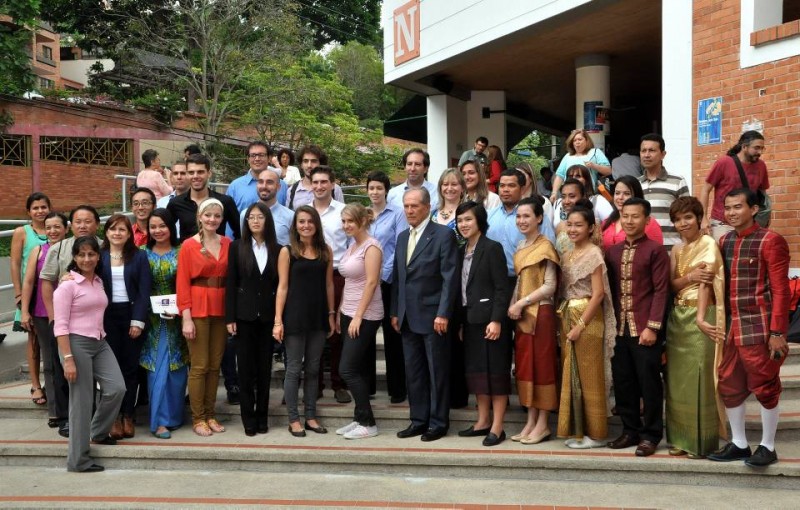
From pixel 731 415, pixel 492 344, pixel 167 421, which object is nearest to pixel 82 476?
pixel 167 421

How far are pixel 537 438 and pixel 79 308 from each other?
329 centimetres

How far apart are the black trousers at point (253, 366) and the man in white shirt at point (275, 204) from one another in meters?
0.81

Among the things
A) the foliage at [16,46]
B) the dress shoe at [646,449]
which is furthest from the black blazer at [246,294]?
the foliage at [16,46]

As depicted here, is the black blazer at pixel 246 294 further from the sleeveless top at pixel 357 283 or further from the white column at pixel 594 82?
the white column at pixel 594 82

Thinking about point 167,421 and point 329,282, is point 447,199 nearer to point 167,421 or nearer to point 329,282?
point 329,282

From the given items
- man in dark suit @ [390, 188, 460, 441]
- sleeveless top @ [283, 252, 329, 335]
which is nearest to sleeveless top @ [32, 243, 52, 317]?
sleeveless top @ [283, 252, 329, 335]

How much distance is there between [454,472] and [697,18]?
539 cm

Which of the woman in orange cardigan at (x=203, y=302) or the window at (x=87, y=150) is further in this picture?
the window at (x=87, y=150)

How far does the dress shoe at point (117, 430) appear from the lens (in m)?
6.08

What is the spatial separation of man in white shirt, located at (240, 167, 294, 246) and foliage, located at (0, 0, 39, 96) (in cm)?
1365

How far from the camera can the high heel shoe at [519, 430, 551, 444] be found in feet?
18.7

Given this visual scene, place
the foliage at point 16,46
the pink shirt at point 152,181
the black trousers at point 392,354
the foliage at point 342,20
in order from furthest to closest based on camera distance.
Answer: the foliage at point 342,20 → the foliage at point 16,46 → the pink shirt at point 152,181 → the black trousers at point 392,354

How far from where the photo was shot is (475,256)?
19.1 feet

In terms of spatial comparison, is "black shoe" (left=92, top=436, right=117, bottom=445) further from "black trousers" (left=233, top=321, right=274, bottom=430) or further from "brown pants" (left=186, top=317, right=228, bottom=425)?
"black trousers" (left=233, top=321, right=274, bottom=430)
